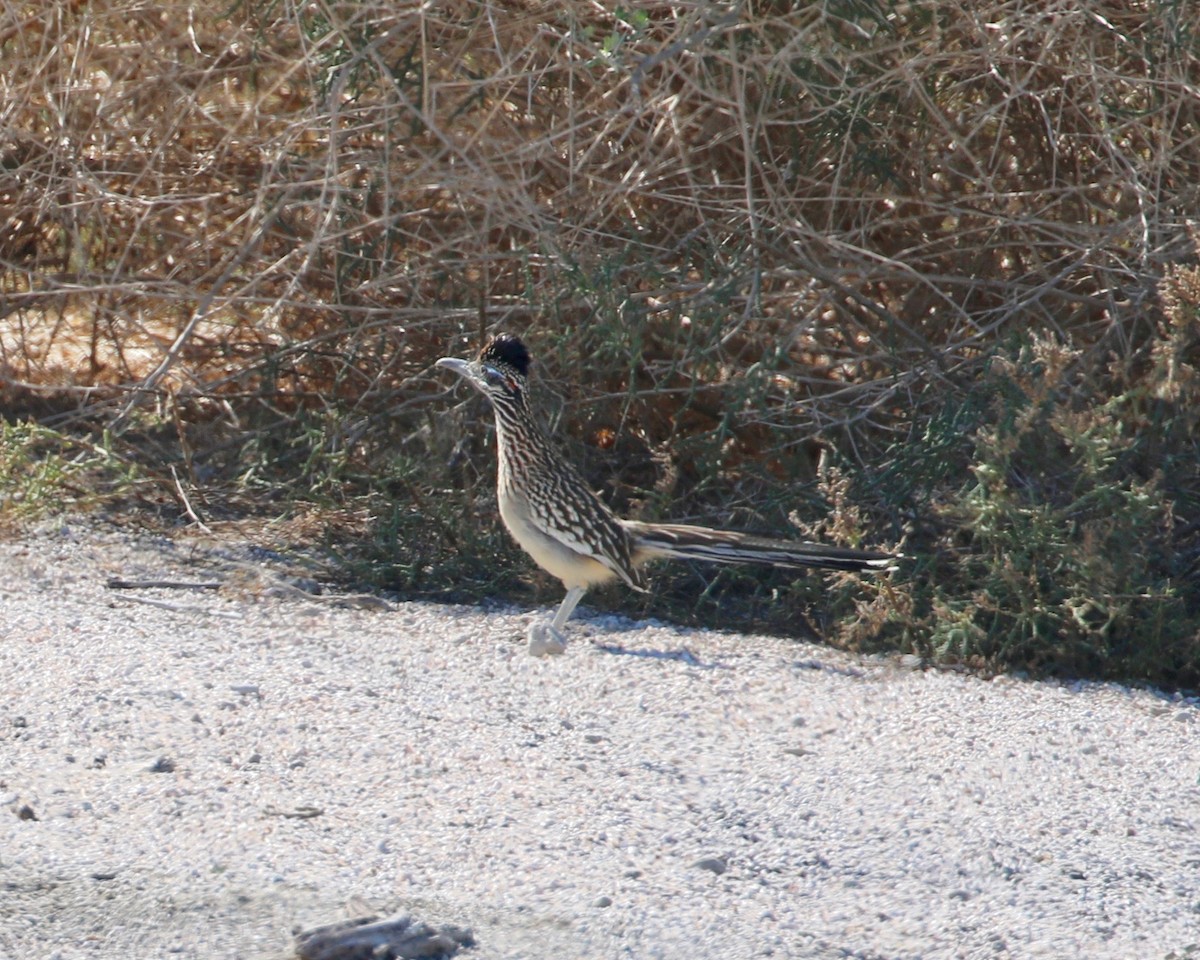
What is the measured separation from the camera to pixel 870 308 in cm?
740

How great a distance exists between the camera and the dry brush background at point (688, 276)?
6602 millimetres

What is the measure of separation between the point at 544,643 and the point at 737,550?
2.73 feet

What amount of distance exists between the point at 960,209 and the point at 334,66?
266cm

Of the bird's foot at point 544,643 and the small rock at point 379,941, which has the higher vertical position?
the bird's foot at point 544,643

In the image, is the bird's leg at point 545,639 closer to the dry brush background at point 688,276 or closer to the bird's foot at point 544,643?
the bird's foot at point 544,643

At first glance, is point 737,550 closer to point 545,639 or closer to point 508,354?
point 545,639

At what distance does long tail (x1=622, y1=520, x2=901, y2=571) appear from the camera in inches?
247

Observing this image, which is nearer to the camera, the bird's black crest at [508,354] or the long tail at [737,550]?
the long tail at [737,550]

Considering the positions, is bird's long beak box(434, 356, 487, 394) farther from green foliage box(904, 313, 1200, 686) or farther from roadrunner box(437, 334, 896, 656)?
green foliage box(904, 313, 1200, 686)

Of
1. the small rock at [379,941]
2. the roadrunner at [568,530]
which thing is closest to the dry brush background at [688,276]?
the roadrunner at [568,530]

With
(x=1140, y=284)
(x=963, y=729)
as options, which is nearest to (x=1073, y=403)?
(x=1140, y=284)

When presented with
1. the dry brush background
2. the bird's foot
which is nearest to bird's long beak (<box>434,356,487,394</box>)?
the dry brush background

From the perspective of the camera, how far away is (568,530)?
20.7 feet

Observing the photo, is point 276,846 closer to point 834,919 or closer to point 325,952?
point 325,952
